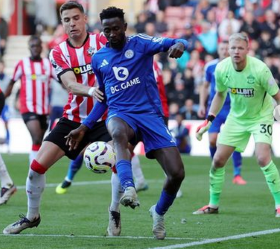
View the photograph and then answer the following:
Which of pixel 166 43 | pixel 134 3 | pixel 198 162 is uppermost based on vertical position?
pixel 166 43

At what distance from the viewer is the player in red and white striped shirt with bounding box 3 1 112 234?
370 inches

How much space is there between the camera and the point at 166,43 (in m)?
8.82

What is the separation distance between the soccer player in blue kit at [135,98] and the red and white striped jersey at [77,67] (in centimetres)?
59

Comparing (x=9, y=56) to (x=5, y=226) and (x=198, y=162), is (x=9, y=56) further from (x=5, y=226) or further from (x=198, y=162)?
(x=5, y=226)

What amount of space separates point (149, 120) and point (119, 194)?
3.30ft

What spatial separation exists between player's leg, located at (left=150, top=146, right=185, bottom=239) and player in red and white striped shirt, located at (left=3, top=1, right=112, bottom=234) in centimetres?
93

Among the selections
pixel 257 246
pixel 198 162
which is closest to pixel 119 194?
pixel 257 246

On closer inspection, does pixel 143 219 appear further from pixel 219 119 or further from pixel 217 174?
pixel 219 119

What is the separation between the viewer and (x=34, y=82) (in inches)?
651

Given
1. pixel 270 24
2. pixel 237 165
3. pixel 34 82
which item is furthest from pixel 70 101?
pixel 270 24

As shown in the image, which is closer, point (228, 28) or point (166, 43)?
point (166, 43)

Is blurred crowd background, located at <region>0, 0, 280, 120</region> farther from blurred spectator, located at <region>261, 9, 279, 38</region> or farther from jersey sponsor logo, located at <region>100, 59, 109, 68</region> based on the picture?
jersey sponsor logo, located at <region>100, 59, 109, 68</region>

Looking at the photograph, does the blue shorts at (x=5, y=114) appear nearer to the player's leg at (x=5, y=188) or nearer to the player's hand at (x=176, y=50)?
the player's leg at (x=5, y=188)

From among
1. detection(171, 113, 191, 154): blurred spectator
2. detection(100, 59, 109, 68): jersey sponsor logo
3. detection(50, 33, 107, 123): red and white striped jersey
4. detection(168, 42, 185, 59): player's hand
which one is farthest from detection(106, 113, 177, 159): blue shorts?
detection(171, 113, 191, 154): blurred spectator
